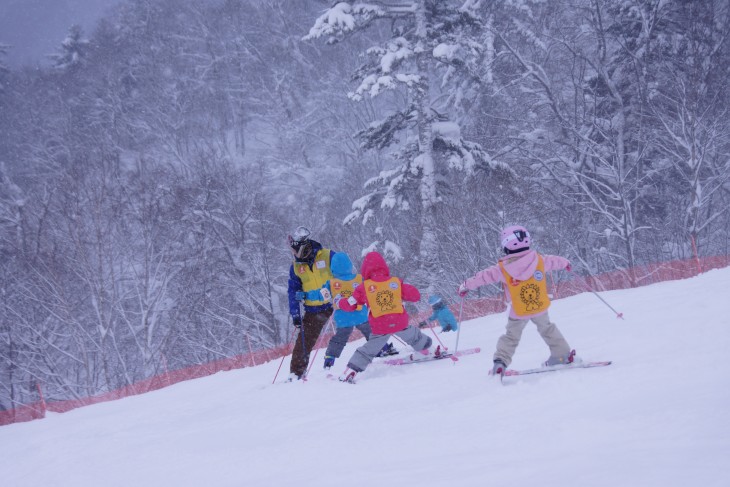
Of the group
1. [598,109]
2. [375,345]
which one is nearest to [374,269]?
[375,345]

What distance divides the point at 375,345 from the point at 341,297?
35.4 inches

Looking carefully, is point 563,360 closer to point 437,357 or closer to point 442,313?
point 437,357

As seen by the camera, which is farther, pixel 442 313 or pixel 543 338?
pixel 442 313

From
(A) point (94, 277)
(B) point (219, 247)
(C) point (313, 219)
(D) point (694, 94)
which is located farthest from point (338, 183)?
(D) point (694, 94)

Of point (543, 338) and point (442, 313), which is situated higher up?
point (543, 338)

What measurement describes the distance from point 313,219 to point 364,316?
20318 millimetres

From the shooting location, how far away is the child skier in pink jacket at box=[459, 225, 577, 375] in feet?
13.9

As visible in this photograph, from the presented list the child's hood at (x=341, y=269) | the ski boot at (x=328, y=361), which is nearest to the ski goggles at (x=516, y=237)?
the child's hood at (x=341, y=269)

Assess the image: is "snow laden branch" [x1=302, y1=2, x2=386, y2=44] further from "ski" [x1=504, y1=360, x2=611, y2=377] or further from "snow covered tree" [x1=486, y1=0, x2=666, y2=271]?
"ski" [x1=504, y1=360, x2=611, y2=377]

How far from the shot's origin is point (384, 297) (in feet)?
18.4

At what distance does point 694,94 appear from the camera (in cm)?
1326

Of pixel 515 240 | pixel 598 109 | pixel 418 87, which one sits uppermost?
pixel 418 87

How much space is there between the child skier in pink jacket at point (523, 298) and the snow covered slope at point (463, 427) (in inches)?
11.5

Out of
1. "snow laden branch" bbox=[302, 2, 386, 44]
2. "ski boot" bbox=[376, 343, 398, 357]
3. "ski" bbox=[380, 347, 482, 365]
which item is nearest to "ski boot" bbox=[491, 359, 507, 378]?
"ski" bbox=[380, 347, 482, 365]
